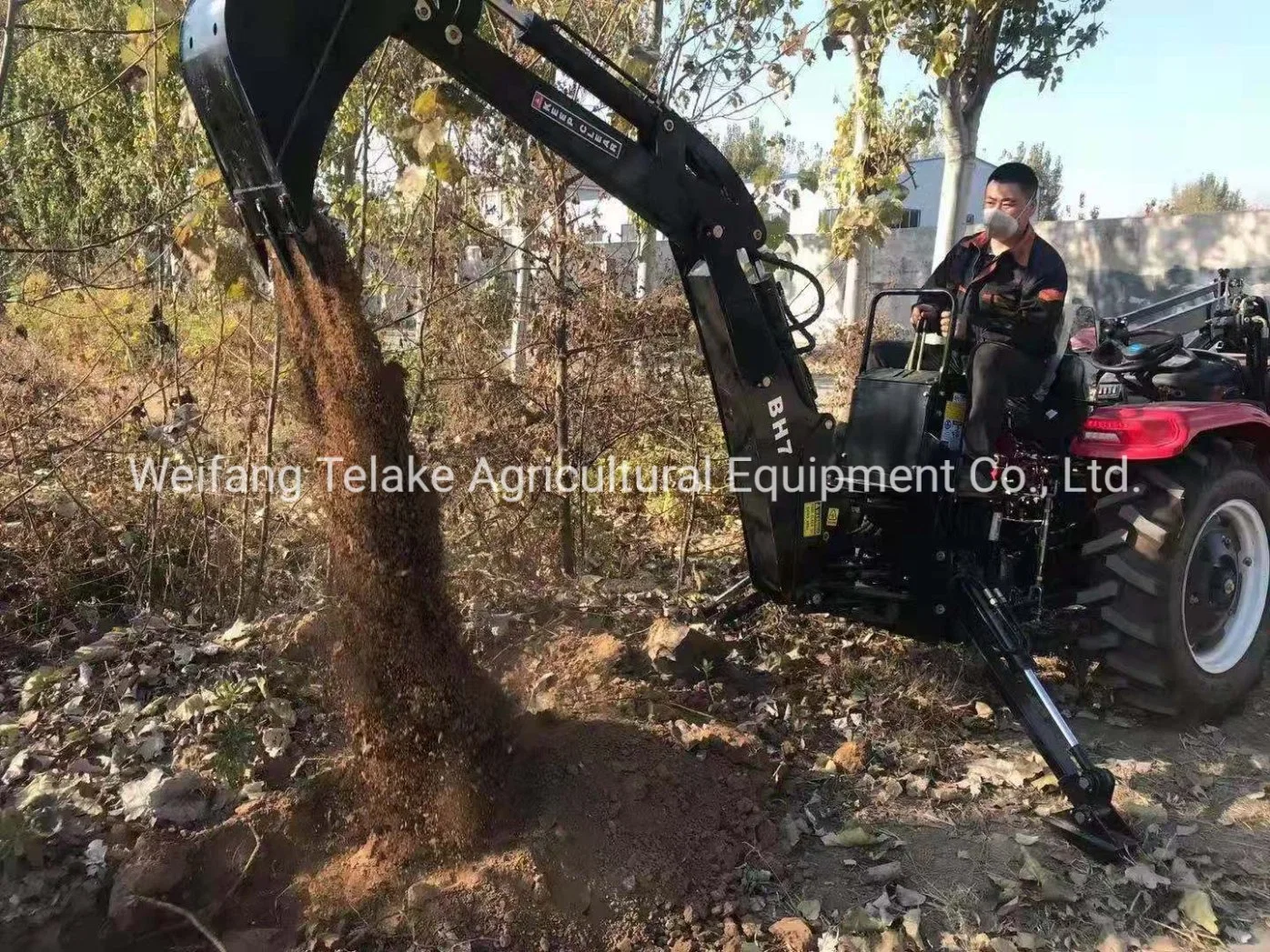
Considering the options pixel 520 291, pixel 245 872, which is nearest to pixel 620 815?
pixel 245 872

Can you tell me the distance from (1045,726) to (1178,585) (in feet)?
3.70

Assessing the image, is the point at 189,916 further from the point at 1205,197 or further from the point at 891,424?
the point at 1205,197

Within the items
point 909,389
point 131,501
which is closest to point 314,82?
point 909,389

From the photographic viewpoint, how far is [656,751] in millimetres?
3338

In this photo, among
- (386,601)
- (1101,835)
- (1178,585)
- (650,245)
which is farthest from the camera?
(650,245)

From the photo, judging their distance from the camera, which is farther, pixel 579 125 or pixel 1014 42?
pixel 1014 42

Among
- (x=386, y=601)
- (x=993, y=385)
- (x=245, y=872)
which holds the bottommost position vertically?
(x=245, y=872)

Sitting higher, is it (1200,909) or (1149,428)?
(1149,428)

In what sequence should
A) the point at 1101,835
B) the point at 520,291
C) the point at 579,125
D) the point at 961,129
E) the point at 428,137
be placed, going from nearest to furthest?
1. the point at 579,125
2. the point at 1101,835
3. the point at 428,137
4. the point at 520,291
5. the point at 961,129

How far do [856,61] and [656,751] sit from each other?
27.3ft

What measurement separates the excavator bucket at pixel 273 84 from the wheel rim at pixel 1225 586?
3.89 meters

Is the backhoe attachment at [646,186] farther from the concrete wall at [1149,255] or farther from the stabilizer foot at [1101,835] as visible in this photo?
the concrete wall at [1149,255]

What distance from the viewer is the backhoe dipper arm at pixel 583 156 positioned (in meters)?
2.29

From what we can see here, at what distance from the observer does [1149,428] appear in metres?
4.00
